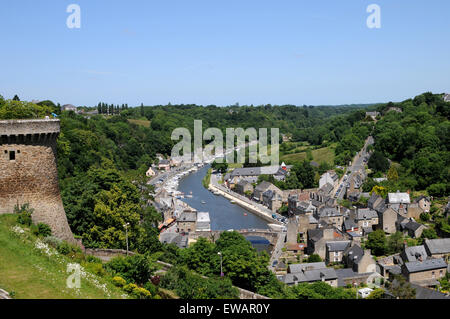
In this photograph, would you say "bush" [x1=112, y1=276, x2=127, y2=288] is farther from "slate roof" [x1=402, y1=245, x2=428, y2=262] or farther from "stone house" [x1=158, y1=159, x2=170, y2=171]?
"stone house" [x1=158, y1=159, x2=170, y2=171]

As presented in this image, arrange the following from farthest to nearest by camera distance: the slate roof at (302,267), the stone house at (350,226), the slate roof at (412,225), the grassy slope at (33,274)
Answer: the stone house at (350,226) → the slate roof at (412,225) → the slate roof at (302,267) → the grassy slope at (33,274)

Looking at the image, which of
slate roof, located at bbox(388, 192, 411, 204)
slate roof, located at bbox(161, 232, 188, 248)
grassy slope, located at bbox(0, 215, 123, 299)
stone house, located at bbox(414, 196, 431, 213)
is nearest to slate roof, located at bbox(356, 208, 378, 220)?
slate roof, located at bbox(388, 192, 411, 204)

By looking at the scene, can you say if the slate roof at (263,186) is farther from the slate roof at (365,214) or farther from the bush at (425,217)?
the bush at (425,217)

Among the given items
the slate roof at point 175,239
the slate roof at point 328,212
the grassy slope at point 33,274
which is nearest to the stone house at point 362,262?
the slate roof at point 328,212

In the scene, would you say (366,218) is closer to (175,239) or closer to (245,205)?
(175,239)

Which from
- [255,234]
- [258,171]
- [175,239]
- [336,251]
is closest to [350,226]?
[336,251]

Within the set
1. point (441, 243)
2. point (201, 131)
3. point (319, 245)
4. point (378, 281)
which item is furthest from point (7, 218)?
point (201, 131)
